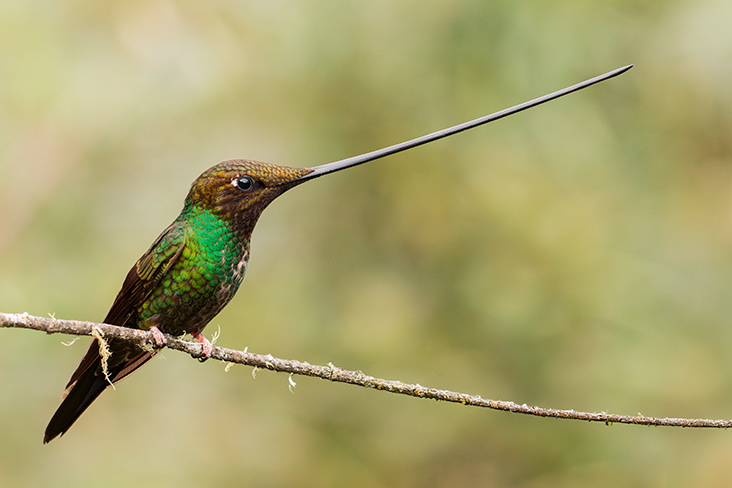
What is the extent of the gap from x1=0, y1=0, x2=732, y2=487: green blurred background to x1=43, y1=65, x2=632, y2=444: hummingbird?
2.77 metres

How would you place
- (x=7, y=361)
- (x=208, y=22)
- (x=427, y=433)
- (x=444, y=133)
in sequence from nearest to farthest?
(x=444, y=133) < (x=7, y=361) < (x=427, y=433) < (x=208, y=22)

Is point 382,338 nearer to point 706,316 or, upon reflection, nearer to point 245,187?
point 706,316

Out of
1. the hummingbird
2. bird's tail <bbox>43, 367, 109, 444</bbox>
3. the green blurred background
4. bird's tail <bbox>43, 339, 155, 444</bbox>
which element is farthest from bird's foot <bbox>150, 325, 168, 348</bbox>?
the green blurred background

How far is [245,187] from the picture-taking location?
203cm

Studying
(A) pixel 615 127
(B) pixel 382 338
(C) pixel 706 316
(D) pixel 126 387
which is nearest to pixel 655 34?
(A) pixel 615 127

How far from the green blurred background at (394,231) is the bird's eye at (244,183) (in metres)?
3.07

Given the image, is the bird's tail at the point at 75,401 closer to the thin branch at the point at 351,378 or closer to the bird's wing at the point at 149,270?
the bird's wing at the point at 149,270

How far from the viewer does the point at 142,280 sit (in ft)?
7.19

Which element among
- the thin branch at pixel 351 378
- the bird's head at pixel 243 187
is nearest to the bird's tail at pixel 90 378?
the thin branch at pixel 351 378

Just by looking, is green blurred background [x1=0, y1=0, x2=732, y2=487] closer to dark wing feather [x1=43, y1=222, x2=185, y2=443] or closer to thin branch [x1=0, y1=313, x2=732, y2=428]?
dark wing feather [x1=43, y1=222, x2=185, y2=443]

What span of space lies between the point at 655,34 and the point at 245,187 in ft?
15.5

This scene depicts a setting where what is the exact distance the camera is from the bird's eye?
6.62ft

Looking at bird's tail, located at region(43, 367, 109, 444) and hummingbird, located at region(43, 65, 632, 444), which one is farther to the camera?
bird's tail, located at region(43, 367, 109, 444)

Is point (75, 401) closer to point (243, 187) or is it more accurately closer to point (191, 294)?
point (191, 294)
